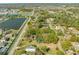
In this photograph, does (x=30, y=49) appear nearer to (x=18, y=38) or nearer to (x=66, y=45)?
(x=18, y=38)

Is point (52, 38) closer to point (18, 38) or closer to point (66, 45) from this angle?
point (66, 45)

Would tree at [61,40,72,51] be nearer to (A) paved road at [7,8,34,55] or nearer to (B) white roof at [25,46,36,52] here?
(B) white roof at [25,46,36,52]

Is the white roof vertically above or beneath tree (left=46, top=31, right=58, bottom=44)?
beneath

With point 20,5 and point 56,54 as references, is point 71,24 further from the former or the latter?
point 20,5

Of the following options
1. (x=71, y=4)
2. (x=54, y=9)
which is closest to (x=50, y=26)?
(x=54, y=9)

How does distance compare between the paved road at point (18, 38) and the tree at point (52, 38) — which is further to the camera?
the tree at point (52, 38)

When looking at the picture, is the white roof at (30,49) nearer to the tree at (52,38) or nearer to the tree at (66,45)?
the tree at (52,38)

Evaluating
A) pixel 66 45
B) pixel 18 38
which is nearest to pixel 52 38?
pixel 66 45

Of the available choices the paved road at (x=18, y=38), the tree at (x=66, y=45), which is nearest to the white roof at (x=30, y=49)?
the paved road at (x=18, y=38)

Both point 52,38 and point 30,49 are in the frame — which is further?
point 52,38

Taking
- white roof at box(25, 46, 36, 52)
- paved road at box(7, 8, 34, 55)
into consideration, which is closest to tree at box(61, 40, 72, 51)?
white roof at box(25, 46, 36, 52)
